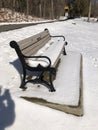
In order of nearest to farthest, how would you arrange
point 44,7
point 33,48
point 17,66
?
point 33,48 → point 17,66 → point 44,7

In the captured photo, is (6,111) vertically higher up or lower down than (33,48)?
lower down

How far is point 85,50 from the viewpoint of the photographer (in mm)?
11961

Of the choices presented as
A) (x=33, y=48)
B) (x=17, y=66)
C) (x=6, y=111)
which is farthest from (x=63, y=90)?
(x=17, y=66)

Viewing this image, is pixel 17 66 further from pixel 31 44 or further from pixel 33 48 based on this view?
pixel 31 44

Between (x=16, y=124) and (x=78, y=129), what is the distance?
0.94 meters

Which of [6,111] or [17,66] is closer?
[6,111]

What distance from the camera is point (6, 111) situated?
4879 mm

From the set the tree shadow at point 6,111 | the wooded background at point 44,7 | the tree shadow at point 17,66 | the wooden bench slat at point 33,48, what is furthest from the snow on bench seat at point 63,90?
the wooded background at point 44,7

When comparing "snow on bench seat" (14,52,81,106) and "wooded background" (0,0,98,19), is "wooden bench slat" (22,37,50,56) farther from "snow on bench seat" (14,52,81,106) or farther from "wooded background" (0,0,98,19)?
"wooded background" (0,0,98,19)

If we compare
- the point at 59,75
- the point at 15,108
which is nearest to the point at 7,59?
the point at 59,75

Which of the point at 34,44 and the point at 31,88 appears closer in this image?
the point at 31,88

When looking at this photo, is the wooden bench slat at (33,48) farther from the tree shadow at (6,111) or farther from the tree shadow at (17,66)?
the tree shadow at (6,111)

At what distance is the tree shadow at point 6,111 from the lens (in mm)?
4617

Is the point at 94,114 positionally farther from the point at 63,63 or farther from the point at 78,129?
the point at 63,63
